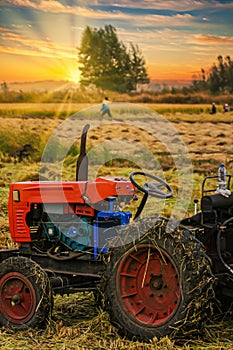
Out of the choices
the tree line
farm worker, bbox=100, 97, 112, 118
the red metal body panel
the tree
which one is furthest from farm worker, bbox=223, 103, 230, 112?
the red metal body panel

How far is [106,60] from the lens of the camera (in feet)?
45.2

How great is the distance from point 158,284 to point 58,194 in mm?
1212

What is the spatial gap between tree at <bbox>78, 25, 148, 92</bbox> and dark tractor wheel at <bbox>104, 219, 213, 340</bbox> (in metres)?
9.31

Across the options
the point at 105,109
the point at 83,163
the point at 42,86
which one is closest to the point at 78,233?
the point at 83,163

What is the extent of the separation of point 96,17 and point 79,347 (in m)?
10.1

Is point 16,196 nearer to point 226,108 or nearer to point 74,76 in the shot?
point 74,76

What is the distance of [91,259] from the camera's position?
17.1 ft

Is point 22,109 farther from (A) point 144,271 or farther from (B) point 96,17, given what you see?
(A) point 144,271

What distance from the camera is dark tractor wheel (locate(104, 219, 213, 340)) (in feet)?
14.7

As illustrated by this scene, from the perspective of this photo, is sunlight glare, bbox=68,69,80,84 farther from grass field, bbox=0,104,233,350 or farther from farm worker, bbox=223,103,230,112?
farm worker, bbox=223,103,230,112

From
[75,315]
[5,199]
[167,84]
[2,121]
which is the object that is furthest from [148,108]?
[75,315]

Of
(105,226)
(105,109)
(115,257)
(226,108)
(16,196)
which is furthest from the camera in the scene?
(226,108)

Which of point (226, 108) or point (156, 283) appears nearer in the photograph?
point (156, 283)

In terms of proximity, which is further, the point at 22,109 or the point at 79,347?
the point at 22,109
